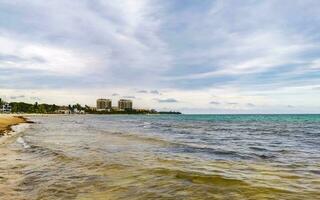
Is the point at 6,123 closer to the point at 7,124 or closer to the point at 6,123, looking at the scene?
the point at 6,123

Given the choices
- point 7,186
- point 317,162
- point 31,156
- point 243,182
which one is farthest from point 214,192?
point 31,156

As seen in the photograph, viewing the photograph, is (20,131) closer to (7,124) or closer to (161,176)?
(7,124)

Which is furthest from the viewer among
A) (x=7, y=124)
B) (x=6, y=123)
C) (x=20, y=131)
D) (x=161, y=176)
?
(x=6, y=123)

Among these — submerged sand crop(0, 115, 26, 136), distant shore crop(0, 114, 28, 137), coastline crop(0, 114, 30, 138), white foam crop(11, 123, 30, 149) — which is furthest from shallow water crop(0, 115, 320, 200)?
submerged sand crop(0, 115, 26, 136)

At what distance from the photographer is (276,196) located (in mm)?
9766

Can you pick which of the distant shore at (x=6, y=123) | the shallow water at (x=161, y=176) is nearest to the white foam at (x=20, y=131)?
the distant shore at (x=6, y=123)

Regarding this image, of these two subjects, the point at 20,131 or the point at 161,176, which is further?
the point at 20,131

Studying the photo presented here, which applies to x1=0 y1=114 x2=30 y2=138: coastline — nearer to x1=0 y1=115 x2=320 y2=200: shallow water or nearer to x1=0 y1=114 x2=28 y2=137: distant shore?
x1=0 y1=114 x2=28 y2=137: distant shore

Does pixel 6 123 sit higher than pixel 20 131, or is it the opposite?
pixel 6 123

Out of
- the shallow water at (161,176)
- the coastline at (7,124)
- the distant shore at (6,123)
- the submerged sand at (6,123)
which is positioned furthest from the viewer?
the submerged sand at (6,123)

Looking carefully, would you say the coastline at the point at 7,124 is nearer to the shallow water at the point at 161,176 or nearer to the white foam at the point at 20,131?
the white foam at the point at 20,131

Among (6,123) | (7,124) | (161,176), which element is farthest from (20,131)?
(161,176)

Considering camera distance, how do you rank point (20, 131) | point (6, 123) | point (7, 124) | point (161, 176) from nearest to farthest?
1. point (161, 176)
2. point (20, 131)
3. point (7, 124)
4. point (6, 123)

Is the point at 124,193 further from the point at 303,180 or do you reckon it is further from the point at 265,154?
the point at 265,154
